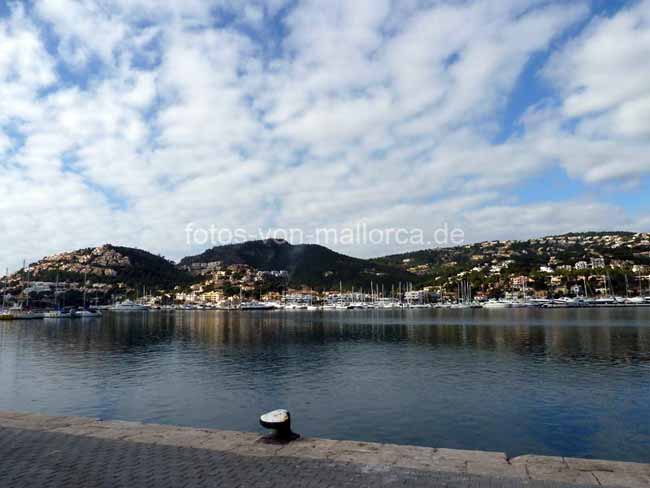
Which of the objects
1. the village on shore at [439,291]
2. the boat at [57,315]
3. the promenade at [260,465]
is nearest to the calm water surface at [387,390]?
the promenade at [260,465]

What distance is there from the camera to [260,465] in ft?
25.5

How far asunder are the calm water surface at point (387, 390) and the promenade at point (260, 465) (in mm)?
5678

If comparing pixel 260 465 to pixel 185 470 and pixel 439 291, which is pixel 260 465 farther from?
pixel 439 291

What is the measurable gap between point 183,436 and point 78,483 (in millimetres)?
2976

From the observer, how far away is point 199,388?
22422mm

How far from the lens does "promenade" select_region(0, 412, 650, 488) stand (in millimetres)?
6934

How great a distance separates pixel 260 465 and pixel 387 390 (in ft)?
46.8

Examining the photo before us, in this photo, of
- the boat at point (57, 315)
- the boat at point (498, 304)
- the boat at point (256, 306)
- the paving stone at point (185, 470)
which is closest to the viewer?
the paving stone at point (185, 470)

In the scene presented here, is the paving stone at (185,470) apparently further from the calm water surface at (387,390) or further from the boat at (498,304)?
the boat at (498,304)

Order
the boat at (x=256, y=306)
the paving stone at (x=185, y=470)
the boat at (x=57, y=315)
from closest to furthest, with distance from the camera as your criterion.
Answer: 1. the paving stone at (x=185, y=470)
2. the boat at (x=57, y=315)
3. the boat at (x=256, y=306)

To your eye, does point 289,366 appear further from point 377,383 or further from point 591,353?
point 591,353

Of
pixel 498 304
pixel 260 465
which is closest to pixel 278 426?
pixel 260 465

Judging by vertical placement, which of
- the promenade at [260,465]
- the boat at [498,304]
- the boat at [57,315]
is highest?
the promenade at [260,465]

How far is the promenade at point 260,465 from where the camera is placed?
6.93 m
